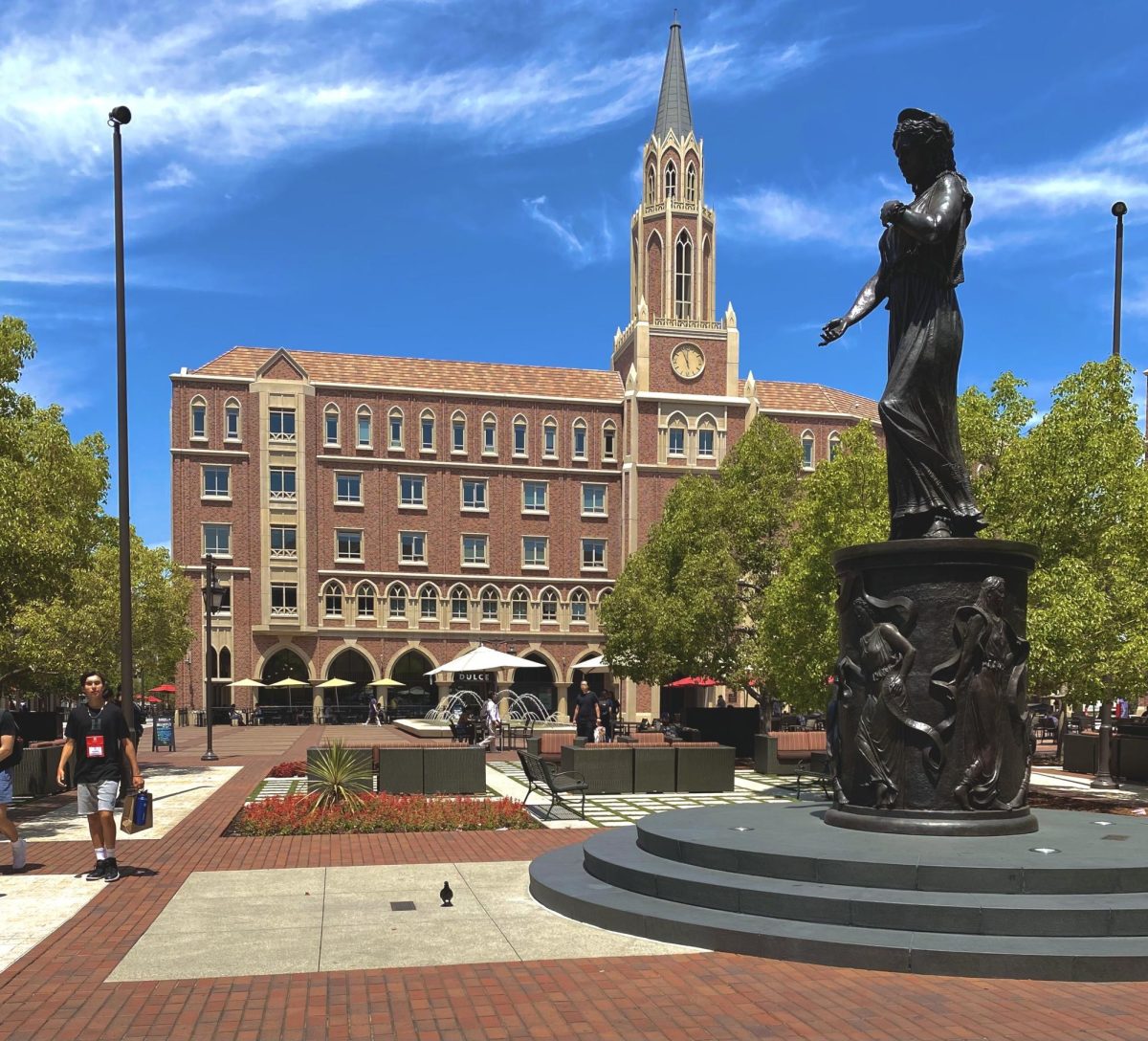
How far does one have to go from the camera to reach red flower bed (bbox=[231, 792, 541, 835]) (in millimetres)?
14281

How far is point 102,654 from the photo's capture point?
99.2 ft

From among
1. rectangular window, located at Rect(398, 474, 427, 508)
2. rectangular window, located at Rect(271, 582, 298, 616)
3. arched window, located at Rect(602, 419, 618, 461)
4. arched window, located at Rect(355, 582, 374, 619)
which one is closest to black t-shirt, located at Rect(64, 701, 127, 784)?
rectangular window, located at Rect(271, 582, 298, 616)

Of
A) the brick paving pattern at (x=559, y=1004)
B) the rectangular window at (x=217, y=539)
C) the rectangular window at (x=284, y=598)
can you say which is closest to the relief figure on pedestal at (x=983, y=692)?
the brick paving pattern at (x=559, y=1004)

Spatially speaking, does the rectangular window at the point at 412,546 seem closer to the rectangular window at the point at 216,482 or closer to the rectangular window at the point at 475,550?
the rectangular window at the point at 475,550

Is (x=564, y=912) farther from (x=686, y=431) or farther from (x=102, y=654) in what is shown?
(x=686, y=431)

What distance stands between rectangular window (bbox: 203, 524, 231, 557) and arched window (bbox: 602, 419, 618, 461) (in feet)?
67.4

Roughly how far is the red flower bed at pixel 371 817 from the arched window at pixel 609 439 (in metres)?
49.1

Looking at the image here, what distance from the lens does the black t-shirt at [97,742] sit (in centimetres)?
1084

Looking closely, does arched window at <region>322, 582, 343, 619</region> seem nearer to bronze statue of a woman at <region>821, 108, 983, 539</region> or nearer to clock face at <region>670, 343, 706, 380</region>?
clock face at <region>670, 343, 706, 380</region>

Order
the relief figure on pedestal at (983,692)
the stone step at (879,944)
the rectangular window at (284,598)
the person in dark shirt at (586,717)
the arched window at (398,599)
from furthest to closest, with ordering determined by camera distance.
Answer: the arched window at (398,599), the rectangular window at (284,598), the person in dark shirt at (586,717), the relief figure on pedestal at (983,692), the stone step at (879,944)

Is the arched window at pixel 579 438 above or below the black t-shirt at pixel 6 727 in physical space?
above

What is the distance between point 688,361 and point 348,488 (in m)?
19.7

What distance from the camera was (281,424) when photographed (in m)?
60.2

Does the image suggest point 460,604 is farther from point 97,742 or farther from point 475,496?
point 97,742
